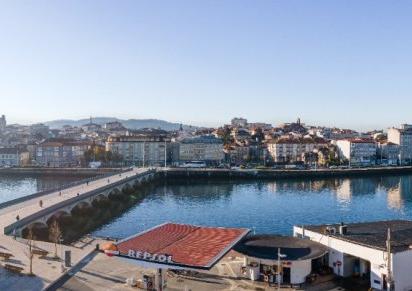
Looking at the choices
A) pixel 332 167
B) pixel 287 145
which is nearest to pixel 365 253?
pixel 332 167

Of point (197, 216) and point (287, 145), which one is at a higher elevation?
point (287, 145)

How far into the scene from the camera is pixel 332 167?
122m

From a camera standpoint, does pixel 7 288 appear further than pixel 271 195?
No

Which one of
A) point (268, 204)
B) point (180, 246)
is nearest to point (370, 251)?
point (180, 246)

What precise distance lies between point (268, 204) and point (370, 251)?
4220cm

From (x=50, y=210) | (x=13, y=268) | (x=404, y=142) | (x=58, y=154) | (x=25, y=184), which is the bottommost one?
(x=13, y=268)

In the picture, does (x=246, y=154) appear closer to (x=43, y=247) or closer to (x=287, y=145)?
(x=287, y=145)

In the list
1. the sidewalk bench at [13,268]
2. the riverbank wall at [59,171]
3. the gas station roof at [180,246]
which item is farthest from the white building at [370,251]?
the riverbank wall at [59,171]

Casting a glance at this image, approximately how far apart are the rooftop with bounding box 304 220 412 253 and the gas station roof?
556 centimetres

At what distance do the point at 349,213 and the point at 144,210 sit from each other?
2355cm

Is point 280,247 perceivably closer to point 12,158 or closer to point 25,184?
point 25,184

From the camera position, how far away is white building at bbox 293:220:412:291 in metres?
25.7

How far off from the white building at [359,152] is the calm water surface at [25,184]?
6496 centimetres

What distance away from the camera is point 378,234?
29703mm
